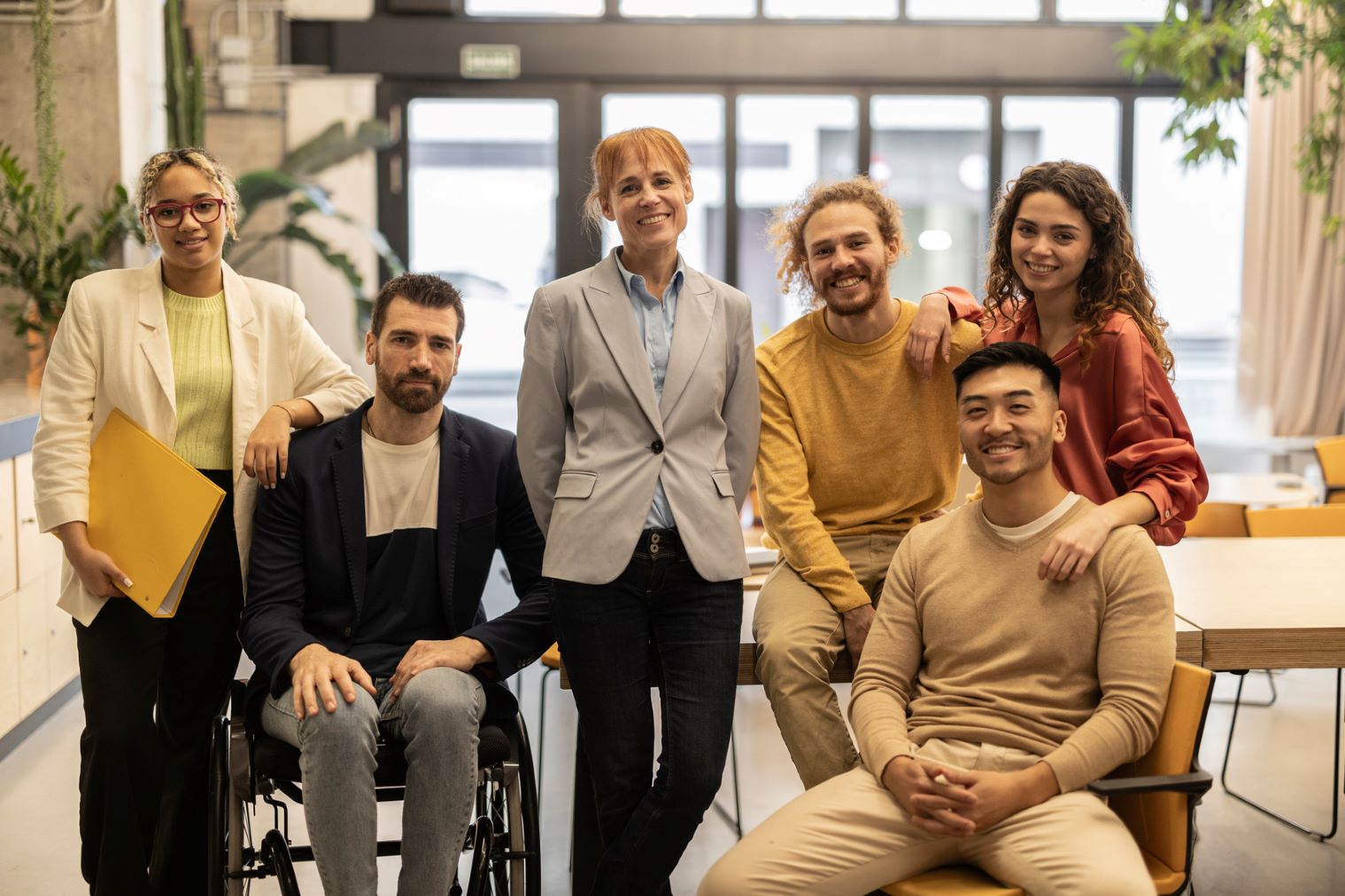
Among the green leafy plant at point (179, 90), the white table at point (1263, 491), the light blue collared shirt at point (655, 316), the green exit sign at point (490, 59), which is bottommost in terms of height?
the white table at point (1263, 491)

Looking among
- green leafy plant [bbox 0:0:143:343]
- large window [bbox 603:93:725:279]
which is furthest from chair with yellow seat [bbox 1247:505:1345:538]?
green leafy plant [bbox 0:0:143:343]

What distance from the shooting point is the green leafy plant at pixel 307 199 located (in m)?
6.57

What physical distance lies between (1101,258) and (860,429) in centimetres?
57

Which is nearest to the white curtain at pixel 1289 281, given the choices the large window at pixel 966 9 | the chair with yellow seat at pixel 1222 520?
the large window at pixel 966 9

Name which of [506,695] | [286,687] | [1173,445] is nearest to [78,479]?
[286,687]

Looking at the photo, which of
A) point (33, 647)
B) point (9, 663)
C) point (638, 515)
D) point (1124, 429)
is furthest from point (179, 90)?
point (1124, 429)

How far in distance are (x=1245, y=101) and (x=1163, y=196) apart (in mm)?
765

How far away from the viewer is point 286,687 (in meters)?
2.27

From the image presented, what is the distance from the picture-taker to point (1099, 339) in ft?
7.88

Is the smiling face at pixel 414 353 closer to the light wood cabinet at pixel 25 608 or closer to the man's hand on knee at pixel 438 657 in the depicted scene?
the man's hand on knee at pixel 438 657

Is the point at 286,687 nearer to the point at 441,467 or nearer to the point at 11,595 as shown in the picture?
the point at 441,467

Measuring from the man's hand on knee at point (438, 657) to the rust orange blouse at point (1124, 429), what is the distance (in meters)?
1.15

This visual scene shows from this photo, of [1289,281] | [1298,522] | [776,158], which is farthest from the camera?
[776,158]

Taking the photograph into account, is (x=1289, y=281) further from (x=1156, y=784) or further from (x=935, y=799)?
(x=935, y=799)
